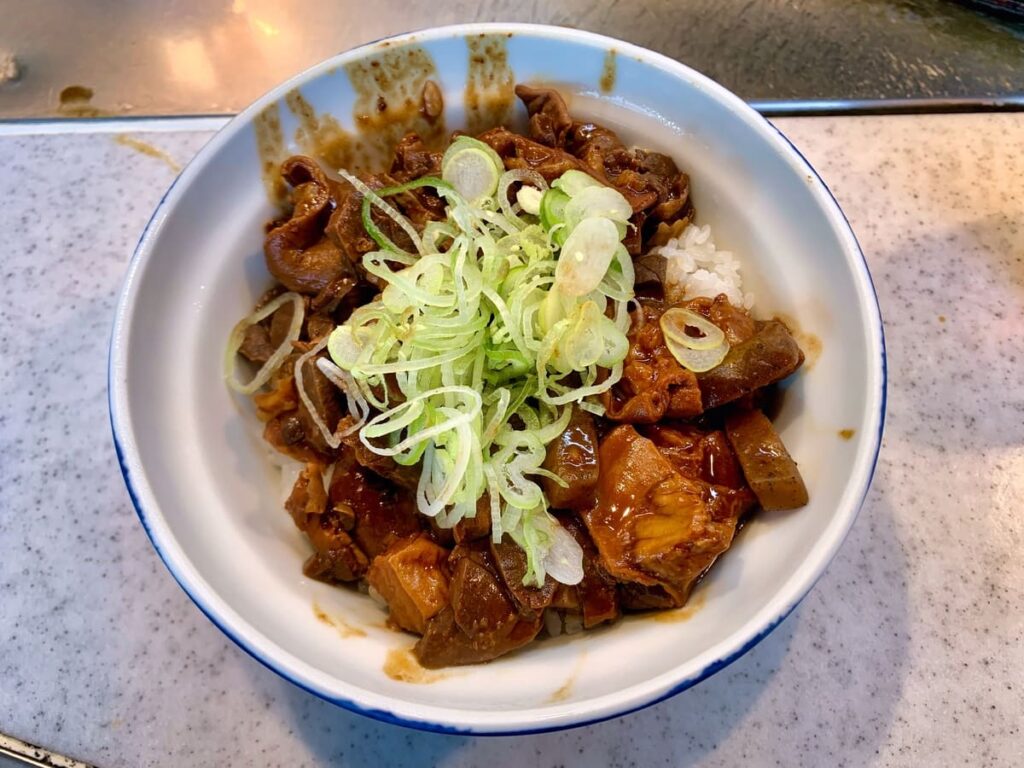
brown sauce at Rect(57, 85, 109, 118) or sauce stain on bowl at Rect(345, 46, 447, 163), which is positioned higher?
sauce stain on bowl at Rect(345, 46, 447, 163)

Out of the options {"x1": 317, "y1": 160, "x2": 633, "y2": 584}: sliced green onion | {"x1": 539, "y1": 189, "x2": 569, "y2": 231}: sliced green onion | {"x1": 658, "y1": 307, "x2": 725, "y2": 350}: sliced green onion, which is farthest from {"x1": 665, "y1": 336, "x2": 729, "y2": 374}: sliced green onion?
{"x1": 539, "y1": 189, "x2": 569, "y2": 231}: sliced green onion

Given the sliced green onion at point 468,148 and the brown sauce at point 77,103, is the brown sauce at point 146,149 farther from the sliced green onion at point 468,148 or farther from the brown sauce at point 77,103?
the sliced green onion at point 468,148

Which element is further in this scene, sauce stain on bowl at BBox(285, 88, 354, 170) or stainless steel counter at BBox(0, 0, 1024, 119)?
stainless steel counter at BBox(0, 0, 1024, 119)

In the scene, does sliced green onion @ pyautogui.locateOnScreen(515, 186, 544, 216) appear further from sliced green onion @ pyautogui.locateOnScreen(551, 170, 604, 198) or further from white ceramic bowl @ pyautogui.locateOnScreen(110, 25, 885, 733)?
white ceramic bowl @ pyautogui.locateOnScreen(110, 25, 885, 733)

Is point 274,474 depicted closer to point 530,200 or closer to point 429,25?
point 530,200

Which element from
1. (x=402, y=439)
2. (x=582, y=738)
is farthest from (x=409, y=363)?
(x=582, y=738)

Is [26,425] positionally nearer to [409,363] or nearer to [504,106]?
[409,363]

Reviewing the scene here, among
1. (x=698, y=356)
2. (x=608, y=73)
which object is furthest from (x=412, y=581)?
(x=608, y=73)

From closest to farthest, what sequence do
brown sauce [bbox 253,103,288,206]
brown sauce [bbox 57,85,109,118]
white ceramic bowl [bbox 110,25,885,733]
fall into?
1. white ceramic bowl [bbox 110,25,885,733]
2. brown sauce [bbox 253,103,288,206]
3. brown sauce [bbox 57,85,109,118]
